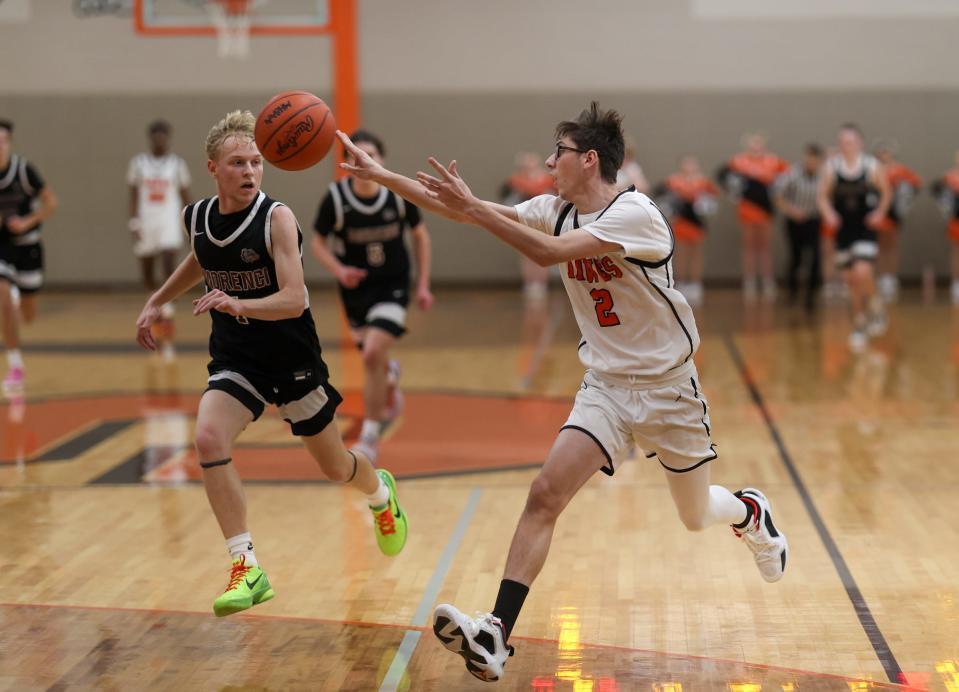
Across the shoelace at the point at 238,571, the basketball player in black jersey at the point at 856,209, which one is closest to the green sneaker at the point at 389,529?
the shoelace at the point at 238,571

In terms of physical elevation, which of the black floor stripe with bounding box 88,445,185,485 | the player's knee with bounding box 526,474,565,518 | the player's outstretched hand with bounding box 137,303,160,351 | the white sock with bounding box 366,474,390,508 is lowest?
the black floor stripe with bounding box 88,445,185,485

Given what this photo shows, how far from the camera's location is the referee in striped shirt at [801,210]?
57.0ft

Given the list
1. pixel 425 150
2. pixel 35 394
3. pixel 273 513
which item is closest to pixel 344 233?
pixel 273 513

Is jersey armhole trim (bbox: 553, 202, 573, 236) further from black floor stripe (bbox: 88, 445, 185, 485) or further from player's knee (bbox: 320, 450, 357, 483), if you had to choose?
black floor stripe (bbox: 88, 445, 185, 485)

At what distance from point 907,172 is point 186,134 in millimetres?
10449

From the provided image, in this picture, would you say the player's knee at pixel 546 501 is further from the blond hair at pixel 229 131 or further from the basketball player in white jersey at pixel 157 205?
the basketball player in white jersey at pixel 157 205

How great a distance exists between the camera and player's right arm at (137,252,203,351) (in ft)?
16.7

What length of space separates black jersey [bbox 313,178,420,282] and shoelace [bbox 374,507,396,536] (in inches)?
113

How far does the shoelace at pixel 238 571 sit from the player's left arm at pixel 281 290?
0.90 metres

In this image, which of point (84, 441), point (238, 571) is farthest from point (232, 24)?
point (238, 571)

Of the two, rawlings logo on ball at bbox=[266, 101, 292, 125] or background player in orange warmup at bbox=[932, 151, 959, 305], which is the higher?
rawlings logo on ball at bbox=[266, 101, 292, 125]

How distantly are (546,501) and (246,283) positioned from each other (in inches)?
58.9

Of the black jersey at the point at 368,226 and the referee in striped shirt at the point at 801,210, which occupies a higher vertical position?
the black jersey at the point at 368,226

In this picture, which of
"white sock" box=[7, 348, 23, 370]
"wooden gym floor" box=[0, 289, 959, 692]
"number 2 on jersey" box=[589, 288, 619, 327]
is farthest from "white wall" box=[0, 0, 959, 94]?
"number 2 on jersey" box=[589, 288, 619, 327]
